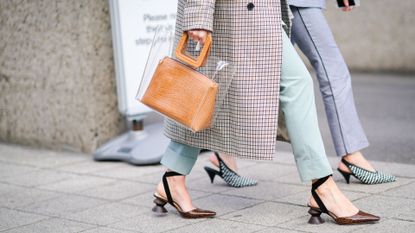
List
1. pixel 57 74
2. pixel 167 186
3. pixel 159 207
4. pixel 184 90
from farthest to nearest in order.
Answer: pixel 57 74 → pixel 159 207 → pixel 167 186 → pixel 184 90

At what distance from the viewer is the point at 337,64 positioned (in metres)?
5.07

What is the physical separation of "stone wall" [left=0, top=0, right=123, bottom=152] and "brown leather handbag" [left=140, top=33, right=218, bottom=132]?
2.39 metres

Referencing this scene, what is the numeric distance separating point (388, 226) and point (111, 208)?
1658 mm

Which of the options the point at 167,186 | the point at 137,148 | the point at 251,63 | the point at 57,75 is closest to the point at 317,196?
the point at 251,63

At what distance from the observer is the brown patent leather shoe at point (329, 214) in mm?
4270

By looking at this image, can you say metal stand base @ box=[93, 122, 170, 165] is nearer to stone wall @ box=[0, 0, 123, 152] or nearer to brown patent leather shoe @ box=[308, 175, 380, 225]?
stone wall @ box=[0, 0, 123, 152]

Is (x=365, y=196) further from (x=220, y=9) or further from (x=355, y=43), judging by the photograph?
(x=355, y=43)

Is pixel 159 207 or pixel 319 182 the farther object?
pixel 159 207

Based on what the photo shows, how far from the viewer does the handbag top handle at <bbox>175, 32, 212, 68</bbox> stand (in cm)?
419

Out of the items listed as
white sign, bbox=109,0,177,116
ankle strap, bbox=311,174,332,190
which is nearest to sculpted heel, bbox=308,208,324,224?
ankle strap, bbox=311,174,332,190

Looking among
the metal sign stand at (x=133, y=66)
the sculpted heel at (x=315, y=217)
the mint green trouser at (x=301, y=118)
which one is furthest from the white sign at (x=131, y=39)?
the sculpted heel at (x=315, y=217)

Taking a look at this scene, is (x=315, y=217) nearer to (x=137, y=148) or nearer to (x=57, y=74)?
(x=137, y=148)

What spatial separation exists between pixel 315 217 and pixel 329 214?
0.10 m

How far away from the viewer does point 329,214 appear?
432 cm
